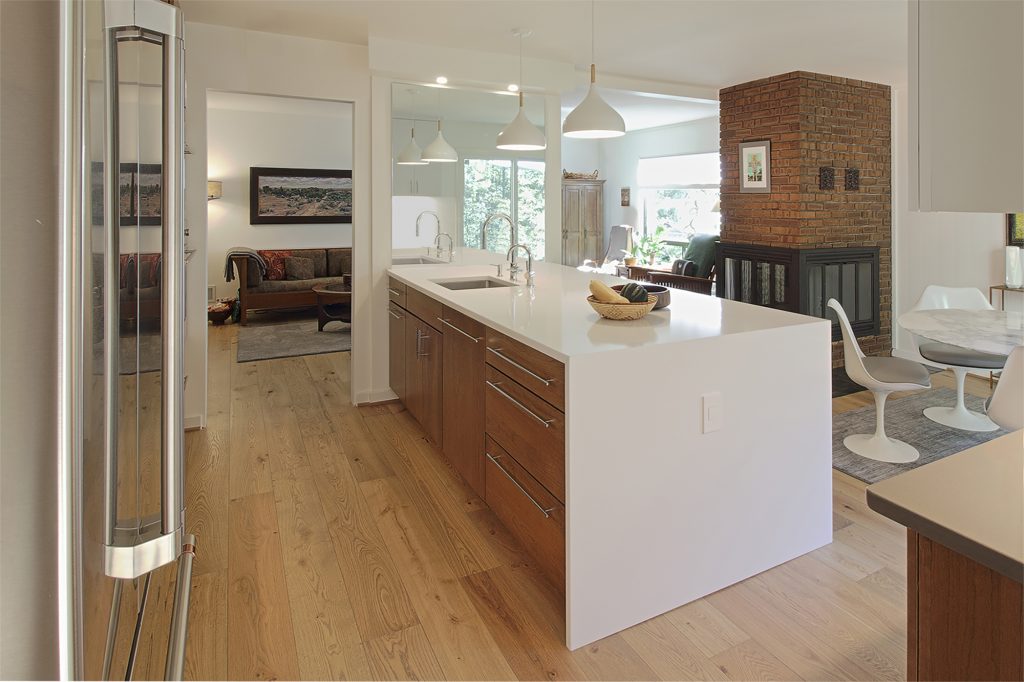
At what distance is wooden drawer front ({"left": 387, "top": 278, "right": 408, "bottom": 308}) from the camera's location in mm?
3911

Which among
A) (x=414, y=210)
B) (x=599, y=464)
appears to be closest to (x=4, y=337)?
(x=599, y=464)

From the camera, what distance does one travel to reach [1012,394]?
9.25ft

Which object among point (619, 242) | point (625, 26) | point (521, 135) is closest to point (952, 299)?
point (625, 26)

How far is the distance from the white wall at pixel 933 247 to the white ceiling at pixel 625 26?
141 cm

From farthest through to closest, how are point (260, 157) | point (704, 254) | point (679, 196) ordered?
point (679, 196) < point (260, 157) < point (704, 254)

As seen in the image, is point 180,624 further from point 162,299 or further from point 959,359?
point 959,359

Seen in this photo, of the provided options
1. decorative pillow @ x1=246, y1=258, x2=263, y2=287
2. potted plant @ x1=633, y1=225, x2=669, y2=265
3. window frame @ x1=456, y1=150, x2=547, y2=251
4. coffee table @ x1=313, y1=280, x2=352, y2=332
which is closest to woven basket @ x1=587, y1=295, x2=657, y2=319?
window frame @ x1=456, y1=150, x2=547, y2=251

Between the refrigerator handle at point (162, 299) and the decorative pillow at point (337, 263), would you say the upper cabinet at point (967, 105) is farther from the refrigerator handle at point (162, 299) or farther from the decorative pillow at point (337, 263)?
the decorative pillow at point (337, 263)

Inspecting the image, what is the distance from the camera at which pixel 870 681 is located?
5.66 ft

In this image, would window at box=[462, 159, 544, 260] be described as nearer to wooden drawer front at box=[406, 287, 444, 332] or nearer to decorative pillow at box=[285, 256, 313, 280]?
wooden drawer front at box=[406, 287, 444, 332]

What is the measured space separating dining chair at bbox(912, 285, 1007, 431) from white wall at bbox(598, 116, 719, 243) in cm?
454

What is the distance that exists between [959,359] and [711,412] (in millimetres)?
2720

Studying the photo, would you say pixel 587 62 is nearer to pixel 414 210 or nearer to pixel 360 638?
pixel 414 210

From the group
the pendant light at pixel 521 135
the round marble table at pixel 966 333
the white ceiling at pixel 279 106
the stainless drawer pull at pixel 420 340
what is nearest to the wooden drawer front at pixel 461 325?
the stainless drawer pull at pixel 420 340
